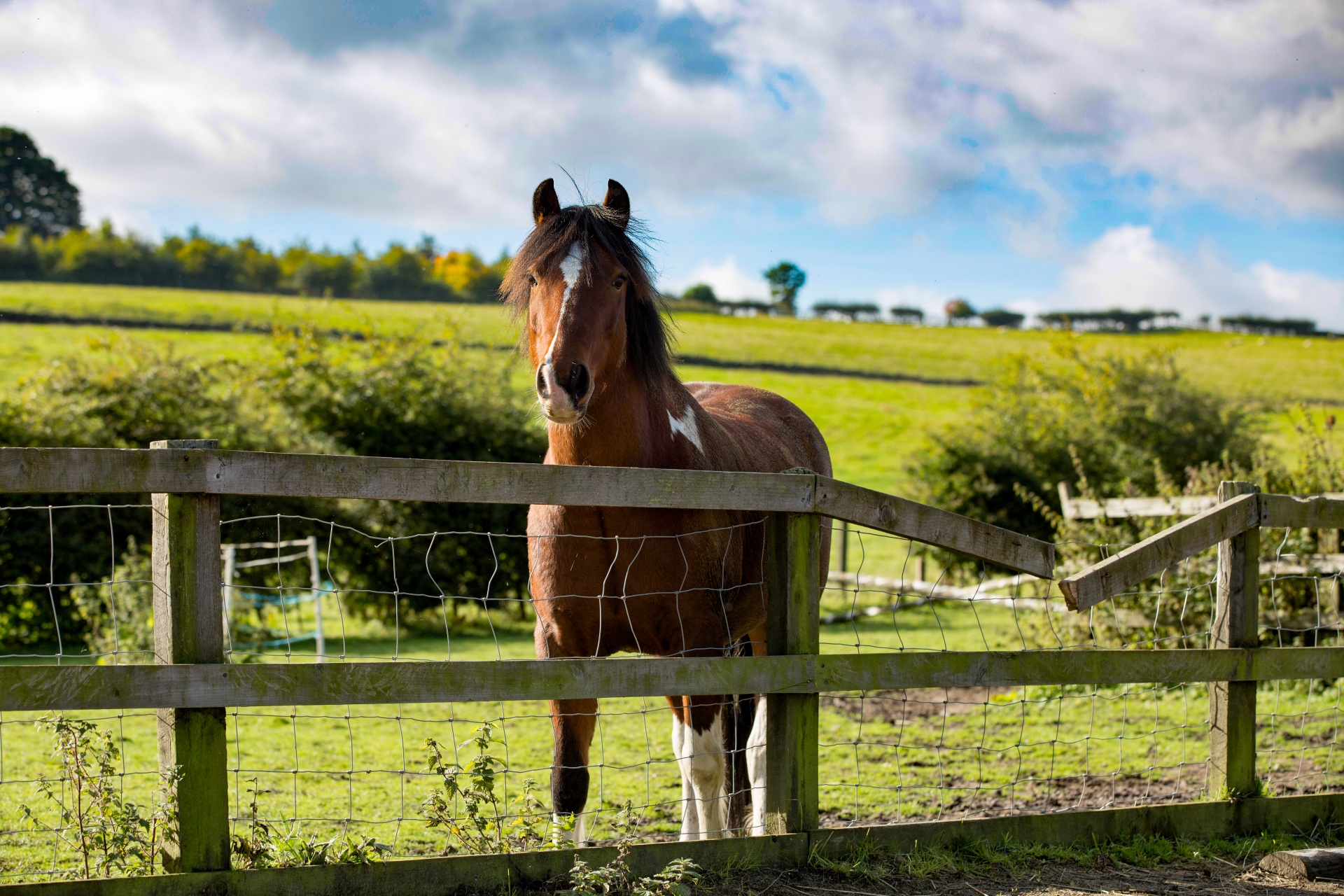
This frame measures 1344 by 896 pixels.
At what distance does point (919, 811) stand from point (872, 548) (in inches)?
810

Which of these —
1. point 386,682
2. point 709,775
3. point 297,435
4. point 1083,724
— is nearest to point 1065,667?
point 709,775

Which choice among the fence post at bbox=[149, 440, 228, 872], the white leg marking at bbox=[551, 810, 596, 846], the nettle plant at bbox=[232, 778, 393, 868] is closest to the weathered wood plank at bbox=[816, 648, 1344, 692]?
the white leg marking at bbox=[551, 810, 596, 846]

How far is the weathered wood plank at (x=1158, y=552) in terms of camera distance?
3621 millimetres

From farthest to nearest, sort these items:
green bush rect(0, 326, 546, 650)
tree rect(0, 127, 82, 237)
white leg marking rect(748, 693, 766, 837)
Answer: tree rect(0, 127, 82, 237)
green bush rect(0, 326, 546, 650)
white leg marking rect(748, 693, 766, 837)

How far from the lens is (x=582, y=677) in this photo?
9.59 ft

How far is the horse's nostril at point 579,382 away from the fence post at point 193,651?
3.65 feet

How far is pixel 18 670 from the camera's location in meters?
2.42

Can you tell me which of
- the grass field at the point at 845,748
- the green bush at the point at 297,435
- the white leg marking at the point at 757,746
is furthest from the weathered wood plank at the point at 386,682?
the green bush at the point at 297,435

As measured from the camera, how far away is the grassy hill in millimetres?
31578

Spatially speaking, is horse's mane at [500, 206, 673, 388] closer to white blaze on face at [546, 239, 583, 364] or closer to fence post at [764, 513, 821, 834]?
white blaze on face at [546, 239, 583, 364]

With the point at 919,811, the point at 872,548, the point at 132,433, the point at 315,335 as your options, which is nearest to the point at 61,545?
the point at 132,433

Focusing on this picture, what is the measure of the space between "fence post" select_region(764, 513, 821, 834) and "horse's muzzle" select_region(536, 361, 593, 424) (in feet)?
2.55

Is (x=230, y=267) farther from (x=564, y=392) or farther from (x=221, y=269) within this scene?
(x=564, y=392)

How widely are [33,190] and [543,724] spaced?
274 feet
